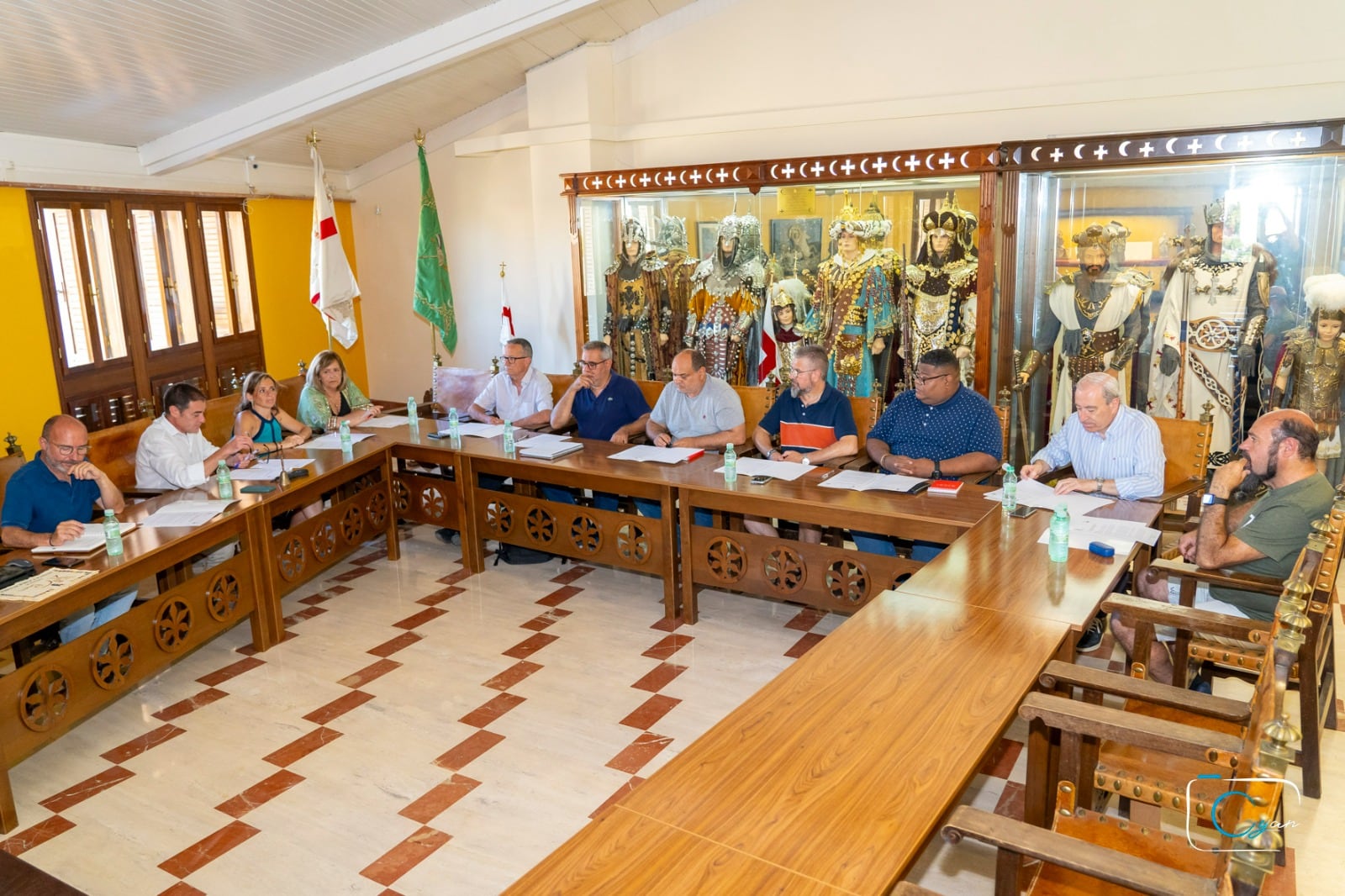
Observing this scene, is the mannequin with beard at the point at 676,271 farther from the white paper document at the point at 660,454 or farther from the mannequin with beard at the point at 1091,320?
the mannequin with beard at the point at 1091,320

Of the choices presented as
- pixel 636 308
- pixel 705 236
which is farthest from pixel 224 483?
pixel 705 236

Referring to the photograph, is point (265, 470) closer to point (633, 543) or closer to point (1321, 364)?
point (633, 543)

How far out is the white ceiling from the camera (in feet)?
15.6

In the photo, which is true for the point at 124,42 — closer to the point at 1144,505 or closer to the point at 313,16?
the point at 313,16

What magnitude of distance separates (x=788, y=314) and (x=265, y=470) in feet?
10.9

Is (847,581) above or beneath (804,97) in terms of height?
beneath

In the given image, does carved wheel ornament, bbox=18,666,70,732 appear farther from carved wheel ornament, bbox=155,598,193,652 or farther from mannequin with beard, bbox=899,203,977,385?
mannequin with beard, bbox=899,203,977,385

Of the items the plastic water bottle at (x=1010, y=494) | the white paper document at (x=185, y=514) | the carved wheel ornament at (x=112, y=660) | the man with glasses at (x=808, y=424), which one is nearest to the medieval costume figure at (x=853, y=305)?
the man with glasses at (x=808, y=424)

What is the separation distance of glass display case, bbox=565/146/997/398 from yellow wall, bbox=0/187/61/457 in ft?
11.5

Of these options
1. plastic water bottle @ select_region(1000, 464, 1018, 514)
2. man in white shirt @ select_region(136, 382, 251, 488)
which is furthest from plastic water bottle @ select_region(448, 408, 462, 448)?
plastic water bottle @ select_region(1000, 464, 1018, 514)

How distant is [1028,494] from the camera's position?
378 centimetres

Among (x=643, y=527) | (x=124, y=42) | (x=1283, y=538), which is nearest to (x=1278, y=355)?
(x=1283, y=538)

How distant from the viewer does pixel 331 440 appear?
17.7 ft

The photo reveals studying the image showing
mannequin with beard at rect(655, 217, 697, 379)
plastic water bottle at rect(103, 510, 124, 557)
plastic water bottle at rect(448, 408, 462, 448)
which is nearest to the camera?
plastic water bottle at rect(103, 510, 124, 557)
